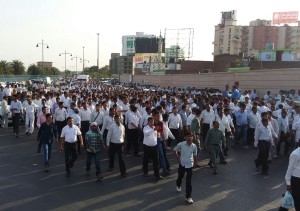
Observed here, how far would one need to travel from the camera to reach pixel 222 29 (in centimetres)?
13312

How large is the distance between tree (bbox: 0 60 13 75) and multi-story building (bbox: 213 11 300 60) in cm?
7552

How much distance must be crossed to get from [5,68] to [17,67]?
281 inches

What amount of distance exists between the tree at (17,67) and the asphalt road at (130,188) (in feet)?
264

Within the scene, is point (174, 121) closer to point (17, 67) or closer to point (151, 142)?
point (151, 142)

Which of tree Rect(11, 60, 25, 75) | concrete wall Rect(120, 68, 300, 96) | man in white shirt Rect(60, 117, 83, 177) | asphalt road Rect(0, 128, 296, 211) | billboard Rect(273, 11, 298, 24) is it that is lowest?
asphalt road Rect(0, 128, 296, 211)

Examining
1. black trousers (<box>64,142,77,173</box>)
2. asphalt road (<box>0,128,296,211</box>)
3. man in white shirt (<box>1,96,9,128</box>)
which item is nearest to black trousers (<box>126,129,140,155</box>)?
asphalt road (<box>0,128,296,211</box>)

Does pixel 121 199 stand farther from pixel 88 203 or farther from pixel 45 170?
pixel 45 170

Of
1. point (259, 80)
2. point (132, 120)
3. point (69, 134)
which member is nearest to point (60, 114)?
point (132, 120)

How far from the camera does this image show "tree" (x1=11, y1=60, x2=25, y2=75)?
86.8m

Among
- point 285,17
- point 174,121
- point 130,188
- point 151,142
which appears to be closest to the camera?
point 130,188

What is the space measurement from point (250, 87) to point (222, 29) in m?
104

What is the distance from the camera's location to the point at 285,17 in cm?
8712

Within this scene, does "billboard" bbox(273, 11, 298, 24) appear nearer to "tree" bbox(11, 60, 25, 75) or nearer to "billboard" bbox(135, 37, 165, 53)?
"billboard" bbox(135, 37, 165, 53)

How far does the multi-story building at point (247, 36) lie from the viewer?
5177 inches
